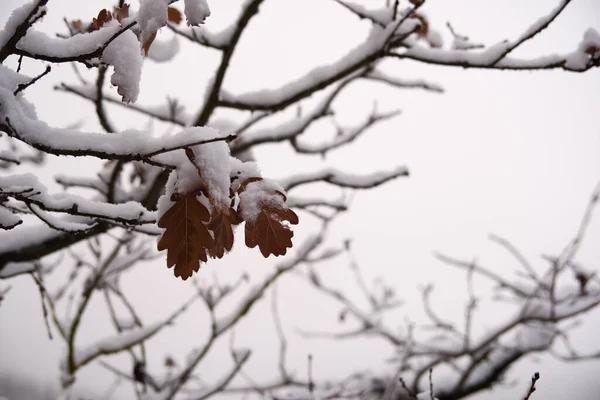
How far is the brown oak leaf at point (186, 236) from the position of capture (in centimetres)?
68

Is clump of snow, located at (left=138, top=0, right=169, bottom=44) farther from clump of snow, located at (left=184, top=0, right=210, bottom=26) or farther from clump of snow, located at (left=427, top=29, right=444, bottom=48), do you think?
clump of snow, located at (left=427, top=29, right=444, bottom=48)

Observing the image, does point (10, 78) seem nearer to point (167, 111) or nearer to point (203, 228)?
point (203, 228)

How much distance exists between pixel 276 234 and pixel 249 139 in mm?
2115

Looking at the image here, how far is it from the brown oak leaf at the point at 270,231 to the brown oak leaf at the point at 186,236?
3.3 inches

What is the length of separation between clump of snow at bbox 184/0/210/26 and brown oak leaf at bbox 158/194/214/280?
0.35 meters

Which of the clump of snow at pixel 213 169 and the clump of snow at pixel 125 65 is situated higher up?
the clump of snow at pixel 125 65

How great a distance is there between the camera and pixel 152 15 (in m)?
0.67

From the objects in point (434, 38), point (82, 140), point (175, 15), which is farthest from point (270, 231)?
point (434, 38)

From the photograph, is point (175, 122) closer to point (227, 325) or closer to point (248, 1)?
point (248, 1)

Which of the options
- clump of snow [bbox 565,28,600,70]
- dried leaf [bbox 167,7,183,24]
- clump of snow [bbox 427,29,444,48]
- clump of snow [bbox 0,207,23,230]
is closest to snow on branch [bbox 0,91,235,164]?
clump of snow [bbox 0,207,23,230]

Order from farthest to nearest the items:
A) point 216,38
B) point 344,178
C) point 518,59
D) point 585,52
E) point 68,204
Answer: point 344,178 → point 216,38 → point 518,59 → point 585,52 → point 68,204

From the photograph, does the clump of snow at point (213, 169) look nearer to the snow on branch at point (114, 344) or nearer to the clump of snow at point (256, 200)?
the clump of snow at point (256, 200)

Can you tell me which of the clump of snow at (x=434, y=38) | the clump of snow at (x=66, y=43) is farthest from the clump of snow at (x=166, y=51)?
the clump of snow at (x=66, y=43)

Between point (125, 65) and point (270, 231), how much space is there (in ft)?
1.40
